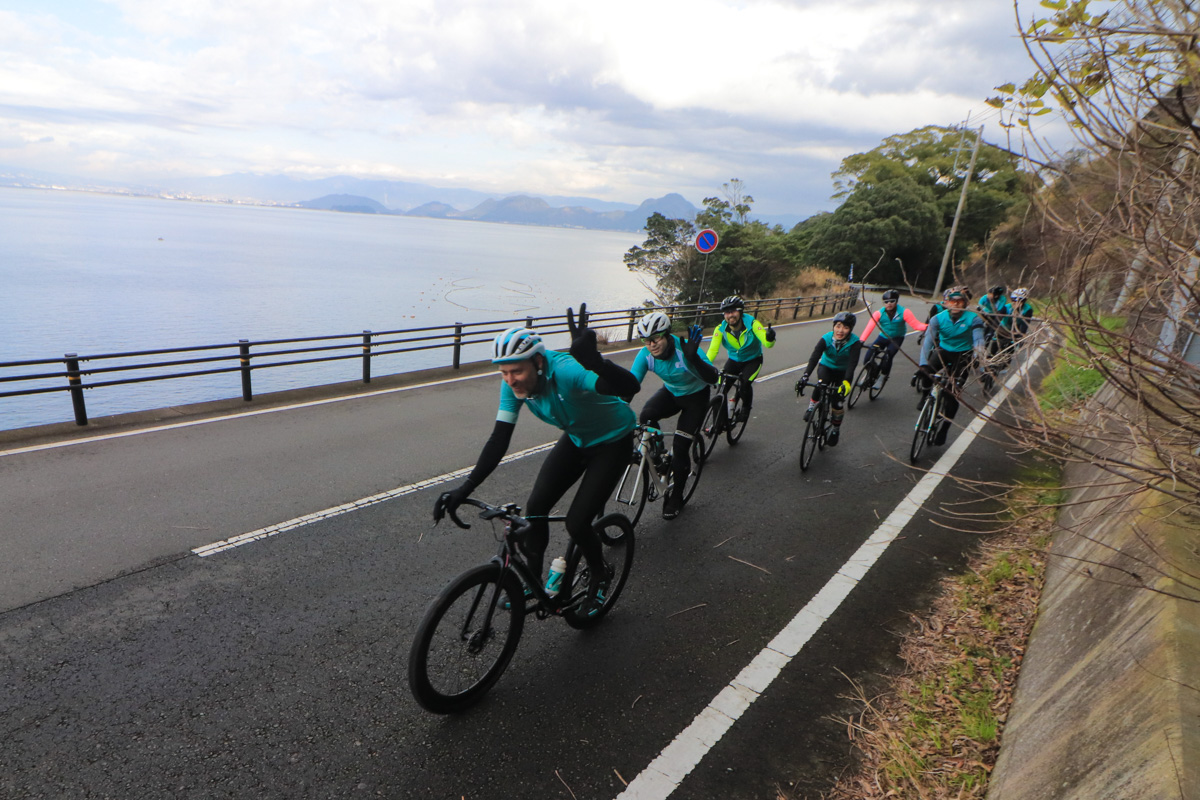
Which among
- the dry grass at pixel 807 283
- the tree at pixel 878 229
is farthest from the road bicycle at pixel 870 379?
the tree at pixel 878 229

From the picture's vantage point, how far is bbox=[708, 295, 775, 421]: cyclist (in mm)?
8234

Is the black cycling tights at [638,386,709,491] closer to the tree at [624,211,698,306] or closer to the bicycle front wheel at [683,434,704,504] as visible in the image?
the bicycle front wheel at [683,434,704,504]

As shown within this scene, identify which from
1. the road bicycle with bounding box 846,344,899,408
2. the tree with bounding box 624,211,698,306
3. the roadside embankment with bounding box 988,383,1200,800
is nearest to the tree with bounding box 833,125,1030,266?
the tree with bounding box 624,211,698,306

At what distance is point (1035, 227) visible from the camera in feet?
11.9

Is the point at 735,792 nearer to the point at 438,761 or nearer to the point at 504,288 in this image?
the point at 438,761

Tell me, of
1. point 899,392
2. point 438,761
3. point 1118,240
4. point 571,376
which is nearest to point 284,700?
point 438,761

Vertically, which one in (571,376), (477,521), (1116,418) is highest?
(1116,418)

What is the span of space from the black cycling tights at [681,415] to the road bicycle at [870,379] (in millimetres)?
5704

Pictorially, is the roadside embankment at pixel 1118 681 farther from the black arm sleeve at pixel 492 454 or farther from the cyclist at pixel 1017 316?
the black arm sleeve at pixel 492 454

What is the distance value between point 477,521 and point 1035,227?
4.89 m

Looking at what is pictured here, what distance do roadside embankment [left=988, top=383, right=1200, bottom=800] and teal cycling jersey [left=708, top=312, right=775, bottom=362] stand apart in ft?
15.4

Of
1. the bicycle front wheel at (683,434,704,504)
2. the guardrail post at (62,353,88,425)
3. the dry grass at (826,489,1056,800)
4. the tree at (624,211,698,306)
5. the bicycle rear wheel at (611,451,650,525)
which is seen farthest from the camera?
the tree at (624,211,698,306)

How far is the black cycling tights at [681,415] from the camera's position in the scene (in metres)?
6.37

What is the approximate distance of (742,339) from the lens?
8.45 m
